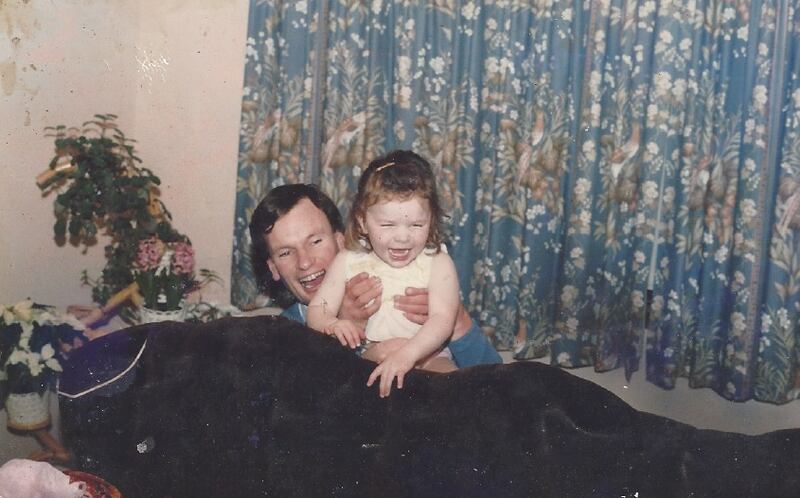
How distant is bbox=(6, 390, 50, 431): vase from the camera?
7.63ft

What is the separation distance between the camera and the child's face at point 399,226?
1747 mm

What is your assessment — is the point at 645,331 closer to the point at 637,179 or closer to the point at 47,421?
the point at 637,179

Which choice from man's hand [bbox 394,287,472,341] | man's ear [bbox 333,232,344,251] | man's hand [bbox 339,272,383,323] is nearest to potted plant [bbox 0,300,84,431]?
man's ear [bbox 333,232,344,251]

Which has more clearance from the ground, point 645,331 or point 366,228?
point 366,228

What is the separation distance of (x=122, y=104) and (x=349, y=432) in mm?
2111

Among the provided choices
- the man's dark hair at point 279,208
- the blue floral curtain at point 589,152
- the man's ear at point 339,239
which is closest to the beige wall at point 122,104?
the blue floral curtain at point 589,152

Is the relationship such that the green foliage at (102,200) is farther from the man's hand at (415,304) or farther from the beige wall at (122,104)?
the man's hand at (415,304)

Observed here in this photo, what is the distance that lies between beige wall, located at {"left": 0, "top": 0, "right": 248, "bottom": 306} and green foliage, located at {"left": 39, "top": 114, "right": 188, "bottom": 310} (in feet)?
0.20

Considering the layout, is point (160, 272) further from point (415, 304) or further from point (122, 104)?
point (415, 304)

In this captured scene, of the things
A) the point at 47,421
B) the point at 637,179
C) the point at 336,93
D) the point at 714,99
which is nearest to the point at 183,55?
the point at 336,93

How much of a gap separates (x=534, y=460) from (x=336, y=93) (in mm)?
1938

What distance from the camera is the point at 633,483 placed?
1323mm

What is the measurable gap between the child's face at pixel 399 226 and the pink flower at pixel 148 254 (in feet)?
4.28

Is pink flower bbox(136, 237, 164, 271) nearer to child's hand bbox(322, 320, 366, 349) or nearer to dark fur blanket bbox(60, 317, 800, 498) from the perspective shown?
dark fur blanket bbox(60, 317, 800, 498)
